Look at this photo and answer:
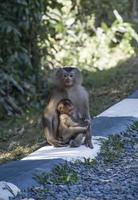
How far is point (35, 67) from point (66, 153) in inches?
213

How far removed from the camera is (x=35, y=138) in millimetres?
7879

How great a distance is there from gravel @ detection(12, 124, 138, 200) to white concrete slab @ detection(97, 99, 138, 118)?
1.66 meters

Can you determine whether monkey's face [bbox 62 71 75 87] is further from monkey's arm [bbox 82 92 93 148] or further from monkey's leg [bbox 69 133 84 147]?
monkey's leg [bbox 69 133 84 147]

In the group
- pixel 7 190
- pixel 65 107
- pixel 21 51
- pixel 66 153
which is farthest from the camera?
pixel 21 51

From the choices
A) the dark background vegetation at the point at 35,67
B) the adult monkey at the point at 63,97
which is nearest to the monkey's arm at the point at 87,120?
the adult monkey at the point at 63,97

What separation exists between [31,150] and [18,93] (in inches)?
154

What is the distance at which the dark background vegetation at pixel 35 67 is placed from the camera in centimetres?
→ 914

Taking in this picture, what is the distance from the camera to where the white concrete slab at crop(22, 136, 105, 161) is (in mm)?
5906

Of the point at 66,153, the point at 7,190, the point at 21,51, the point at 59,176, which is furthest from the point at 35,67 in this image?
the point at 7,190

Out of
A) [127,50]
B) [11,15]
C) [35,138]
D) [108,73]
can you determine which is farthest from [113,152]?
[127,50]

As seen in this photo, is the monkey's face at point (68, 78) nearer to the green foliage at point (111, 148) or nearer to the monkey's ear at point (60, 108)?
the monkey's ear at point (60, 108)

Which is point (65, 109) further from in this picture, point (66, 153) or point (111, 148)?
point (111, 148)

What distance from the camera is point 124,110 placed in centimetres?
818

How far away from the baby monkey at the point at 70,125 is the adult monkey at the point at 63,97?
0.04 meters
